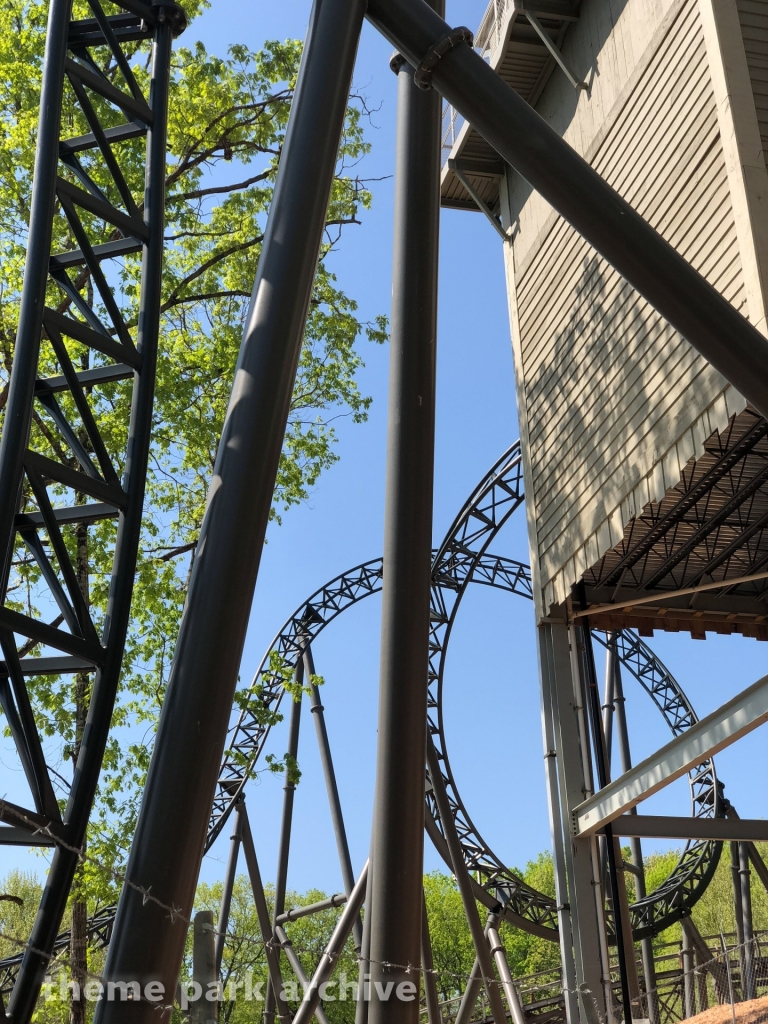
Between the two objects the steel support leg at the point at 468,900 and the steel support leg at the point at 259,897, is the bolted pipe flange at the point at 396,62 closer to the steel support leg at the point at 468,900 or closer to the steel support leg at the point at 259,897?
the steel support leg at the point at 468,900

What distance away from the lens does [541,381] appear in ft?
34.2

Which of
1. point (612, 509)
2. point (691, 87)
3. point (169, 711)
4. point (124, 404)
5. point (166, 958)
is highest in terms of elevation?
point (691, 87)

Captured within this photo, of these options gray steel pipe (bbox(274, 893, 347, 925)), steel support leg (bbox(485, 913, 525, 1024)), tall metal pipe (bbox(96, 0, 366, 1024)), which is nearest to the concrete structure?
steel support leg (bbox(485, 913, 525, 1024))

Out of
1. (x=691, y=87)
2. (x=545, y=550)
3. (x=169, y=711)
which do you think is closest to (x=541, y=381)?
(x=545, y=550)

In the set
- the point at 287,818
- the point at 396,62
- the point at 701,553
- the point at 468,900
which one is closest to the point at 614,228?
the point at 396,62

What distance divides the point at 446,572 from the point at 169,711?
14.6 meters

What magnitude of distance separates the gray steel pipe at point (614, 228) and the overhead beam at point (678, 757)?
353 centimetres

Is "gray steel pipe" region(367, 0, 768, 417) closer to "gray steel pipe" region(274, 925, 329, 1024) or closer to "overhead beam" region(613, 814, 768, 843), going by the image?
"overhead beam" region(613, 814, 768, 843)

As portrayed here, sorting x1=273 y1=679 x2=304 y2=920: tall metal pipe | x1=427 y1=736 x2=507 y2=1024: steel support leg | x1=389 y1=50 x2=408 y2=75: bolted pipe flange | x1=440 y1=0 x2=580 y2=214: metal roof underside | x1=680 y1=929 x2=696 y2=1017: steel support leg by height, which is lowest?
x1=680 y1=929 x2=696 y2=1017: steel support leg

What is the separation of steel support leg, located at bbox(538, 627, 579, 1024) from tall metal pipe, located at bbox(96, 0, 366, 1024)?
634 centimetres

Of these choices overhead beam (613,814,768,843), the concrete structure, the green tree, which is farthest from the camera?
the green tree

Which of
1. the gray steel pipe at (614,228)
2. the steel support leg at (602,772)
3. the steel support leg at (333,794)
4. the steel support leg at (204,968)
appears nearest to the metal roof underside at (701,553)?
the steel support leg at (602,772)

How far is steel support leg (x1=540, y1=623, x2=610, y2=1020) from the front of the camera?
8.62 meters

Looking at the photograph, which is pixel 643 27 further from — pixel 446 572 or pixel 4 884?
pixel 4 884
